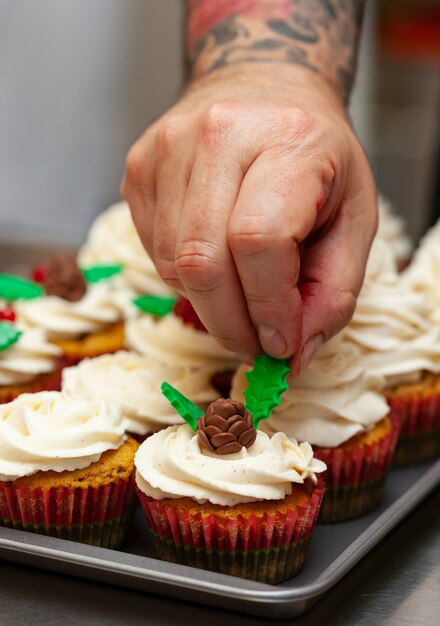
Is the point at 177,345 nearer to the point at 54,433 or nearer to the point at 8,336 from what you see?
the point at 8,336

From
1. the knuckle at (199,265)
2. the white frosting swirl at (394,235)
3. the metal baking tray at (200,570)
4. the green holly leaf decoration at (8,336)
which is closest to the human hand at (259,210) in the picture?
the knuckle at (199,265)

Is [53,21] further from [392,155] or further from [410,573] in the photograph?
[410,573]

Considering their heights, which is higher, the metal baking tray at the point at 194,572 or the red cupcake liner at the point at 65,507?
the metal baking tray at the point at 194,572

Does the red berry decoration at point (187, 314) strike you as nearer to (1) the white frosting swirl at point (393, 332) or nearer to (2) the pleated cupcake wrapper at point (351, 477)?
(1) the white frosting swirl at point (393, 332)

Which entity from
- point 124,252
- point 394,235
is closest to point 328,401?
point 124,252

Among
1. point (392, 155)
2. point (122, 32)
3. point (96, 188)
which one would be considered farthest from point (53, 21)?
point (392, 155)

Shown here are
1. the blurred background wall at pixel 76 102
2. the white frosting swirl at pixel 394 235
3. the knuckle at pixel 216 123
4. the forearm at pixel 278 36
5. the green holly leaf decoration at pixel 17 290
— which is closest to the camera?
the knuckle at pixel 216 123
